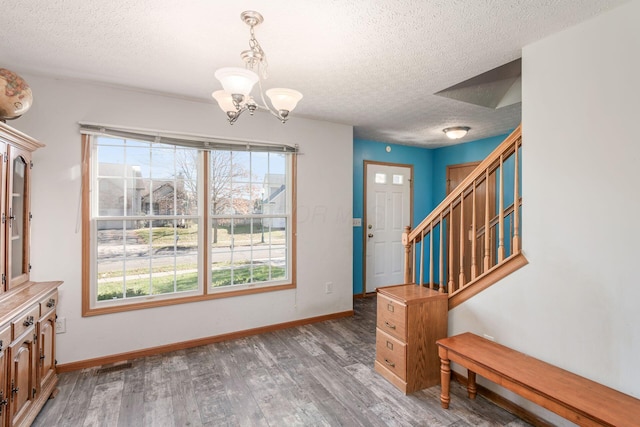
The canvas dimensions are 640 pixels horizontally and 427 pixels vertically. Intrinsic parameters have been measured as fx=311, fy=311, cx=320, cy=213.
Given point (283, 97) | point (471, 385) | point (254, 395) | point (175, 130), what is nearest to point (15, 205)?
point (175, 130)

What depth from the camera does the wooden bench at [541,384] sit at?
4.85 ft

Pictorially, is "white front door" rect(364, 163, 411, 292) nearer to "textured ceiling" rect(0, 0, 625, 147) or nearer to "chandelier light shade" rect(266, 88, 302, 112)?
"textured ceiling" rect(0, 0, 625, 147)

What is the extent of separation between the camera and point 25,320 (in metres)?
1.86

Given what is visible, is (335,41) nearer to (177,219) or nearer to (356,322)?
(177,219)

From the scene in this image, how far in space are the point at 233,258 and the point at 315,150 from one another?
62.5 inches

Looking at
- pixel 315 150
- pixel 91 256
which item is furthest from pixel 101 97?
pixel 315 150

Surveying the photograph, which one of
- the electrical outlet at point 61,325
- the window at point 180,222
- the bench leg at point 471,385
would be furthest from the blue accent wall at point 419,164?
the electrical outlet at point 61,325

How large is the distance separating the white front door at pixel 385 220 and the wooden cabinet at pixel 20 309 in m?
3.74

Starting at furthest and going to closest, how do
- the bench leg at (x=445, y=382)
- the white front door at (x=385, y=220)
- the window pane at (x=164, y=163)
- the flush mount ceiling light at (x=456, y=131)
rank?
the white front door at (x=385, y=220), the flush mount ceiling light at (x=456, y=131), the window pane at (x=164, y=163), the bench leg at (x=445, y=382)

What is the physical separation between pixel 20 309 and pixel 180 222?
1.46m

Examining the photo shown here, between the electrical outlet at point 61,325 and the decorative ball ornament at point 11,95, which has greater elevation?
the decorative ball ornament at point 11,95

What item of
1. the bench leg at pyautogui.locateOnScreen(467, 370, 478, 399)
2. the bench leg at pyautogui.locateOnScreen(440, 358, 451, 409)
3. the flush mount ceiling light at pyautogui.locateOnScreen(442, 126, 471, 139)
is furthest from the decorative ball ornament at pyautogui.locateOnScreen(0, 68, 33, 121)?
the flush mount ceiling light at pyautogui.locateOnScreen(442, 126, 471, 139)

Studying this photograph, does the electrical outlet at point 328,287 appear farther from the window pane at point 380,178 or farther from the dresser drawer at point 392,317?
the window pane at point 380,178

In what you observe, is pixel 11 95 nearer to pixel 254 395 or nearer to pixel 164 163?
pixel 164 163
